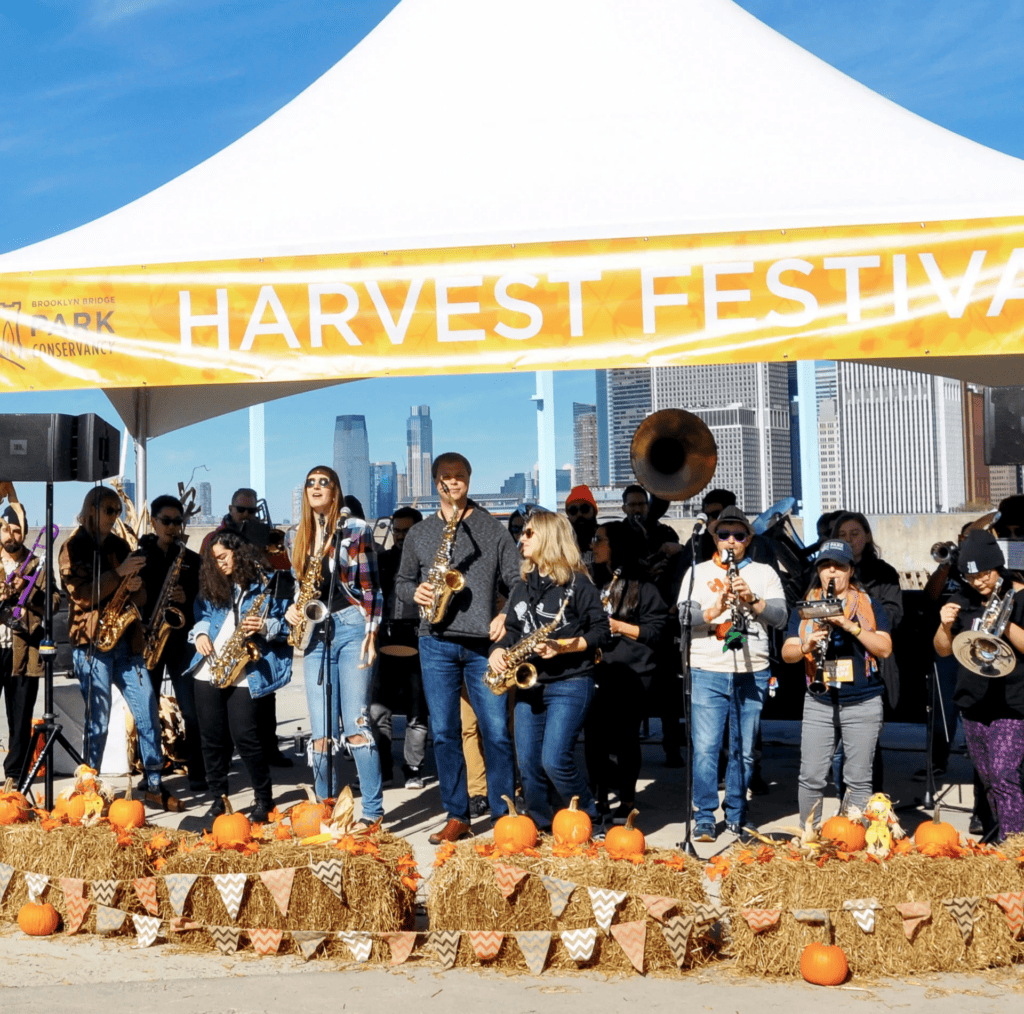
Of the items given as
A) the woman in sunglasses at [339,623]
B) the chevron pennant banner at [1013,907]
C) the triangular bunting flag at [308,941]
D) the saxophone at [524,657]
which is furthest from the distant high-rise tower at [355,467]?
the chevron pennant banner at [1013,907]

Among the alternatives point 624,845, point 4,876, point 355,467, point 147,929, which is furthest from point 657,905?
point 355,467

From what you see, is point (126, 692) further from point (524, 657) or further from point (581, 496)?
point (581, 496)

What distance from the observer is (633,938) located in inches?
175

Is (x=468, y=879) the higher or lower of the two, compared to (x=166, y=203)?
lower

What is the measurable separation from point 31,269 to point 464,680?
121 inches

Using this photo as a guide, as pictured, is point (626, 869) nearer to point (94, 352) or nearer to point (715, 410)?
point (94, 352)

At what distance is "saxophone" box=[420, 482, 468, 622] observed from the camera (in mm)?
6075

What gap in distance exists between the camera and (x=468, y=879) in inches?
180

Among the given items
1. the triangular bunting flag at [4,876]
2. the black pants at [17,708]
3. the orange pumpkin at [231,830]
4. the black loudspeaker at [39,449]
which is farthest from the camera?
the black pants at [17,708]

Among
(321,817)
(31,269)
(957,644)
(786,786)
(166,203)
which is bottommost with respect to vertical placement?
(786,786)

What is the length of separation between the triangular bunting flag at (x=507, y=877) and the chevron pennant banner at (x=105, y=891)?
1.63m

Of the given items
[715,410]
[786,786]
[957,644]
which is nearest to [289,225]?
[957,644]

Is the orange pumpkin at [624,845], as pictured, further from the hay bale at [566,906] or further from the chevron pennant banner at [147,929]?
the chevron pennant banner at [147,929]

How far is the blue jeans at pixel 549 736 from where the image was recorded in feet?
18.9
